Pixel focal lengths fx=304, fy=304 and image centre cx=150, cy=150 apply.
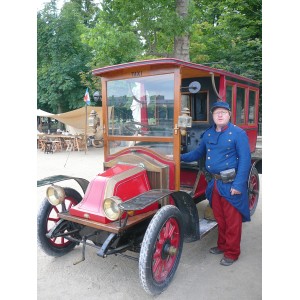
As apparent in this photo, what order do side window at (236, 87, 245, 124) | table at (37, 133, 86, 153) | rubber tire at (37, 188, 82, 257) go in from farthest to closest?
table at (37, 133, 86, 153), side window at (236, 87, 245, 124), rubber tire at (37, 188, 82, 257)

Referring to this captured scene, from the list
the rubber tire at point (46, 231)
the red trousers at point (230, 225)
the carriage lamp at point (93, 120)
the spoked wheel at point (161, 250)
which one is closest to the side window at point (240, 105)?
the red trousers at point (230, 225)

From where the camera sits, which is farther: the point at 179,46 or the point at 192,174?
the point at 179,46

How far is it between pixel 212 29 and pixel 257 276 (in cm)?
1103

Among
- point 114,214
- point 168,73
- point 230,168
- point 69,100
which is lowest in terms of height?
point 114,214

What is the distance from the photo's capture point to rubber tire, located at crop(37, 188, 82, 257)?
3324 millimetres

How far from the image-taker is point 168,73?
3.25 meters

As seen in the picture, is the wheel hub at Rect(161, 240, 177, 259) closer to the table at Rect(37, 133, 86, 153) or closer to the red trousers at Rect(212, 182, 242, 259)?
the red trousers at Rect(212, 182, 242, 259)

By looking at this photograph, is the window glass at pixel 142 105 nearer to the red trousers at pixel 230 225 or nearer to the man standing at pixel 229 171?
the man standing at pixel 229 171

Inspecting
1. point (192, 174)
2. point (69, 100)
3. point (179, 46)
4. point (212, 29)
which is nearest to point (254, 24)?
point (212, 29)

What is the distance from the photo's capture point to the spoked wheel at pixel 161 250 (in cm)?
261

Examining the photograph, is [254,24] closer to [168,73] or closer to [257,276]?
[168,73]

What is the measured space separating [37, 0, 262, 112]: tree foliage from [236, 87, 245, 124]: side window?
2.98m

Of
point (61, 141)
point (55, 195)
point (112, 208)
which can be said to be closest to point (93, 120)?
point (55, 195)

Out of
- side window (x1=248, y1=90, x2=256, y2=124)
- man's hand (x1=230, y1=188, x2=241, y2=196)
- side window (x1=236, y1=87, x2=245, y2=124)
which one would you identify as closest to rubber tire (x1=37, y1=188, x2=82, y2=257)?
man's hand (x1=230, y1=188, x2=241, y2=196)
